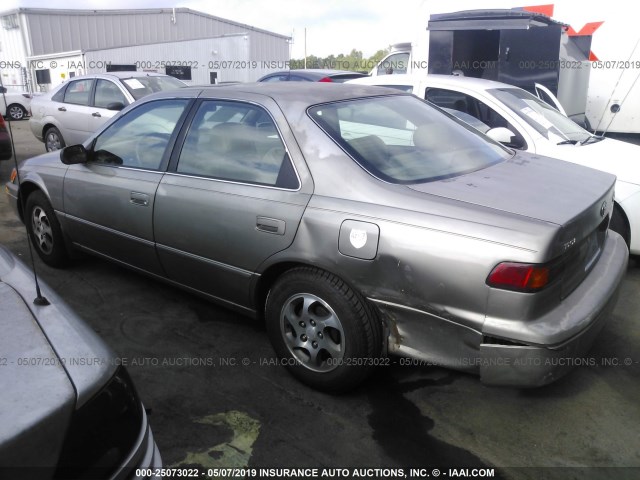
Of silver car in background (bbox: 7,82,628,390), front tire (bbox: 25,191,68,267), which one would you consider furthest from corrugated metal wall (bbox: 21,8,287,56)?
silver car in background (bbox: 7,82,628,390)

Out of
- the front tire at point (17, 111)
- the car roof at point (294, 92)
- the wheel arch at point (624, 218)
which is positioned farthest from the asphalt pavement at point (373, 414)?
the front tire at point (17, 111)

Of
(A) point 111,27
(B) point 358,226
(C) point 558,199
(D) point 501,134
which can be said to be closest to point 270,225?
(B) point 358,226

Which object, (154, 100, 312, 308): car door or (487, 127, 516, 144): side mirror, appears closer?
(154, 100, 312, 308): car door

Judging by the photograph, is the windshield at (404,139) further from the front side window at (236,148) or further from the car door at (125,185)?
the car door at (125,185)

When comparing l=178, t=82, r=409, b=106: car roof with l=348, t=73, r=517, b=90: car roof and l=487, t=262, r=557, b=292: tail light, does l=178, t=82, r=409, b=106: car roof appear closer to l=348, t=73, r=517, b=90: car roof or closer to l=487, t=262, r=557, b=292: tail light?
l=487, t=262, r=557, b=292: tail light

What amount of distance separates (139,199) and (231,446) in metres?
1.73

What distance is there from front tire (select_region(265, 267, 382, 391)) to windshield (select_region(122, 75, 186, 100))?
6111 millimetres

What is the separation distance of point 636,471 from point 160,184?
114 inches

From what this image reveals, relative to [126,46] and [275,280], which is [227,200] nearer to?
[275,280]

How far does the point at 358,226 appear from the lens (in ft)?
8.29

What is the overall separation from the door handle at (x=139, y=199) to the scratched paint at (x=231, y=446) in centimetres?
145

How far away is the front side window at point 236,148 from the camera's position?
9.62 feet

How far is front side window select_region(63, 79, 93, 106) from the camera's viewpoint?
28.5ft

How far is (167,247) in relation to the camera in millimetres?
3383
